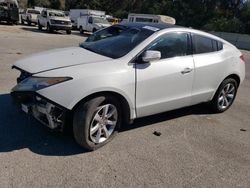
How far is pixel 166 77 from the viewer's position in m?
5.04

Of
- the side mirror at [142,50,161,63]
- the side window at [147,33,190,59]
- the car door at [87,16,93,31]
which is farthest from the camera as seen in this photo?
the car door at [87,16,93,31]

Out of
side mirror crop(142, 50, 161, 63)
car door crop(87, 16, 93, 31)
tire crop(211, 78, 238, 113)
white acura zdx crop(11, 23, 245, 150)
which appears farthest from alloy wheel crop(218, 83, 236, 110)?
car door crop(87, 16, 93, 31)

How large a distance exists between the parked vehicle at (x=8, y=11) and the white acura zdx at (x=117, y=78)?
2637 cm

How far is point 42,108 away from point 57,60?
779 mm

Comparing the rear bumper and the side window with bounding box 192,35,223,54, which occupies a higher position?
the side window with bounding box 192,35,223,54

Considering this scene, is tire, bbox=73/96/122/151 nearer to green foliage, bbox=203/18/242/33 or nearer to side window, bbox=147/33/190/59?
side window, bbox=147/33/190/59

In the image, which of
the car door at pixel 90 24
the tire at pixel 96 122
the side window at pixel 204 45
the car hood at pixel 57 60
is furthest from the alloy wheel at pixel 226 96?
the car door at pixel 90 24

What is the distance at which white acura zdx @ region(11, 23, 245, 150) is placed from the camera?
13.7 feet

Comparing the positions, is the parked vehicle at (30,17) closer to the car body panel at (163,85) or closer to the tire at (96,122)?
the car body panel at (163,85)

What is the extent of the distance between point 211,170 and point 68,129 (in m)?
1.91

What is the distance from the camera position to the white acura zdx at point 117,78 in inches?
165

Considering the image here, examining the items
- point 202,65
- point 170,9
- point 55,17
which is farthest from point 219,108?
point 170,9

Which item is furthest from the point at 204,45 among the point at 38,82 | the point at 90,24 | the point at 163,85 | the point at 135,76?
the point at 90,24

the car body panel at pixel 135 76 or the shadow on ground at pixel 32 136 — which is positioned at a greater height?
the car body panel at pixel 135 76
